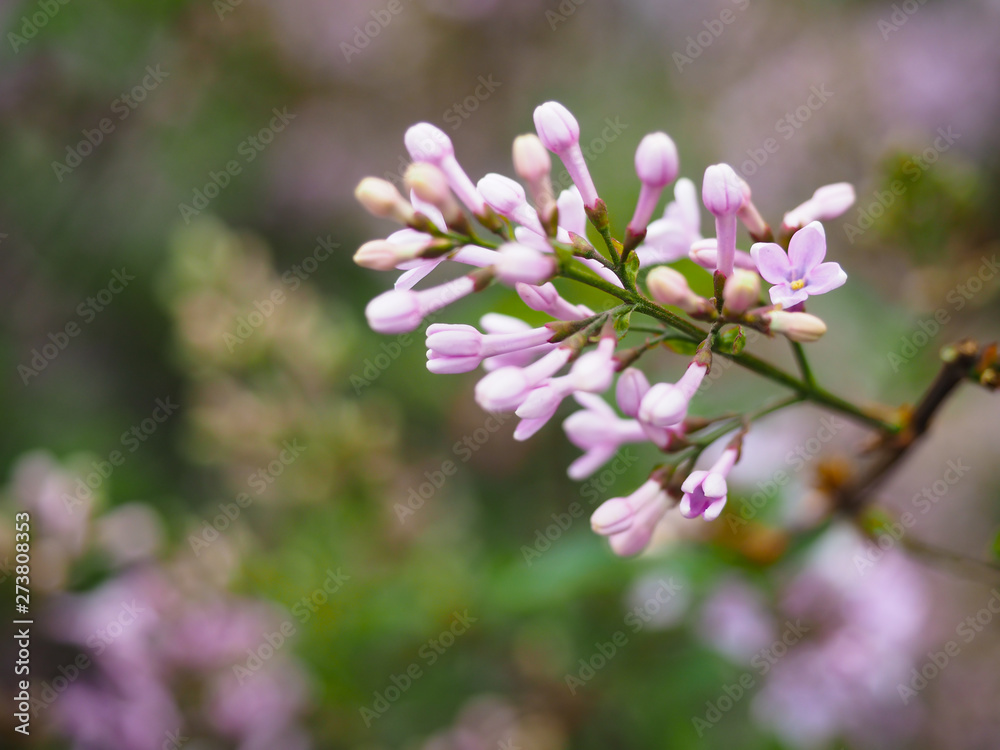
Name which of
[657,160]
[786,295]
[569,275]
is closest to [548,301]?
[569,275]

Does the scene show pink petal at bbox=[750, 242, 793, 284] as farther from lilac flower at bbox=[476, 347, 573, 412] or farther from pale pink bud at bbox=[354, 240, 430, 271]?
pale pink bud at bbox=[354, 240, 430, 271]

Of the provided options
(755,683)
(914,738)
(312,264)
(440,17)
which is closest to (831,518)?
(755,683)

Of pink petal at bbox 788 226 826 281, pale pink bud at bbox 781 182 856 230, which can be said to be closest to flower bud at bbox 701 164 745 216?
pink petal at bbox 788 226 826 281

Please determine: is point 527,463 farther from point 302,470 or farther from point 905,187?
point 905,187

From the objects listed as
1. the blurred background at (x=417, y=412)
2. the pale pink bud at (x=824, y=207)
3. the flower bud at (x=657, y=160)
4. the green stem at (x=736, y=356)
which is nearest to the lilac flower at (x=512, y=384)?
the green stem at (x=736, y=356)

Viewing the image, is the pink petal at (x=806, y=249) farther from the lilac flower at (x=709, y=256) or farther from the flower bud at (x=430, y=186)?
the flower bud at (x=430, y=186)
